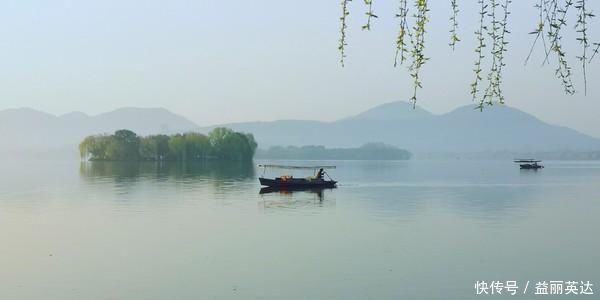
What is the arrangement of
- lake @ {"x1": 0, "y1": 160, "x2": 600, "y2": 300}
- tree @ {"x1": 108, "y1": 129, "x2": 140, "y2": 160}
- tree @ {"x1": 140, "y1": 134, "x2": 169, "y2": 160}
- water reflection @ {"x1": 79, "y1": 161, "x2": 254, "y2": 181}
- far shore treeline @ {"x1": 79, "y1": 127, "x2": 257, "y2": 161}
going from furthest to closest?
1. tree @ {"x1": 108, "y1": 129, "x2": 140, "y2": 160}
2. tree @ {"x1": 140, "y1": 134, "x2": 169, "y2": 160}
3. far shore treeline @ {"x1": 79, "y1": 127, "x2": 257, "y2": 161}
4. water reflection @ {"x1": 79, "y1": 161, "x2": 254, "y2": 181}
5. lake @ {"x1": 0, "y1": 160, "x2": 600, "y2": 300}

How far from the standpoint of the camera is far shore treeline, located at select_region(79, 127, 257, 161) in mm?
183500

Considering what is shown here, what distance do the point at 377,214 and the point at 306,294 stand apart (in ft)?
97.6

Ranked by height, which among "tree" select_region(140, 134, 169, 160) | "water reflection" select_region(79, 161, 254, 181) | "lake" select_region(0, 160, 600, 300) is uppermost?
"tree" select_region(140, 134, 169, 160)

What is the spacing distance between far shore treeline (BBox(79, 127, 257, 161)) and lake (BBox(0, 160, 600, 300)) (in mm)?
116735

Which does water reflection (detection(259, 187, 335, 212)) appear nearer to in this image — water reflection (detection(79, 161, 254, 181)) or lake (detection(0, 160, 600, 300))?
lake (detection(0, 160, 600, 300))

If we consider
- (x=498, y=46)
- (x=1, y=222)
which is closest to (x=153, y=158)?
(x=1, y=222)

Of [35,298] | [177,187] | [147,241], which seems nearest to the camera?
[35,298]

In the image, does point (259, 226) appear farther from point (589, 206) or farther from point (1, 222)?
point (589, 206)

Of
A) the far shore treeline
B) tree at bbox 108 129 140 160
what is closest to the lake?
the far shore treeline

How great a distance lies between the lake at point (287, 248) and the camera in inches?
1013

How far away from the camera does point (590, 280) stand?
27547mm

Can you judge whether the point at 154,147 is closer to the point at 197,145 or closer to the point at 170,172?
the point at 197,145

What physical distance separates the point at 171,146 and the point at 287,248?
520ft

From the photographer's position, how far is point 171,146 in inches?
7451
